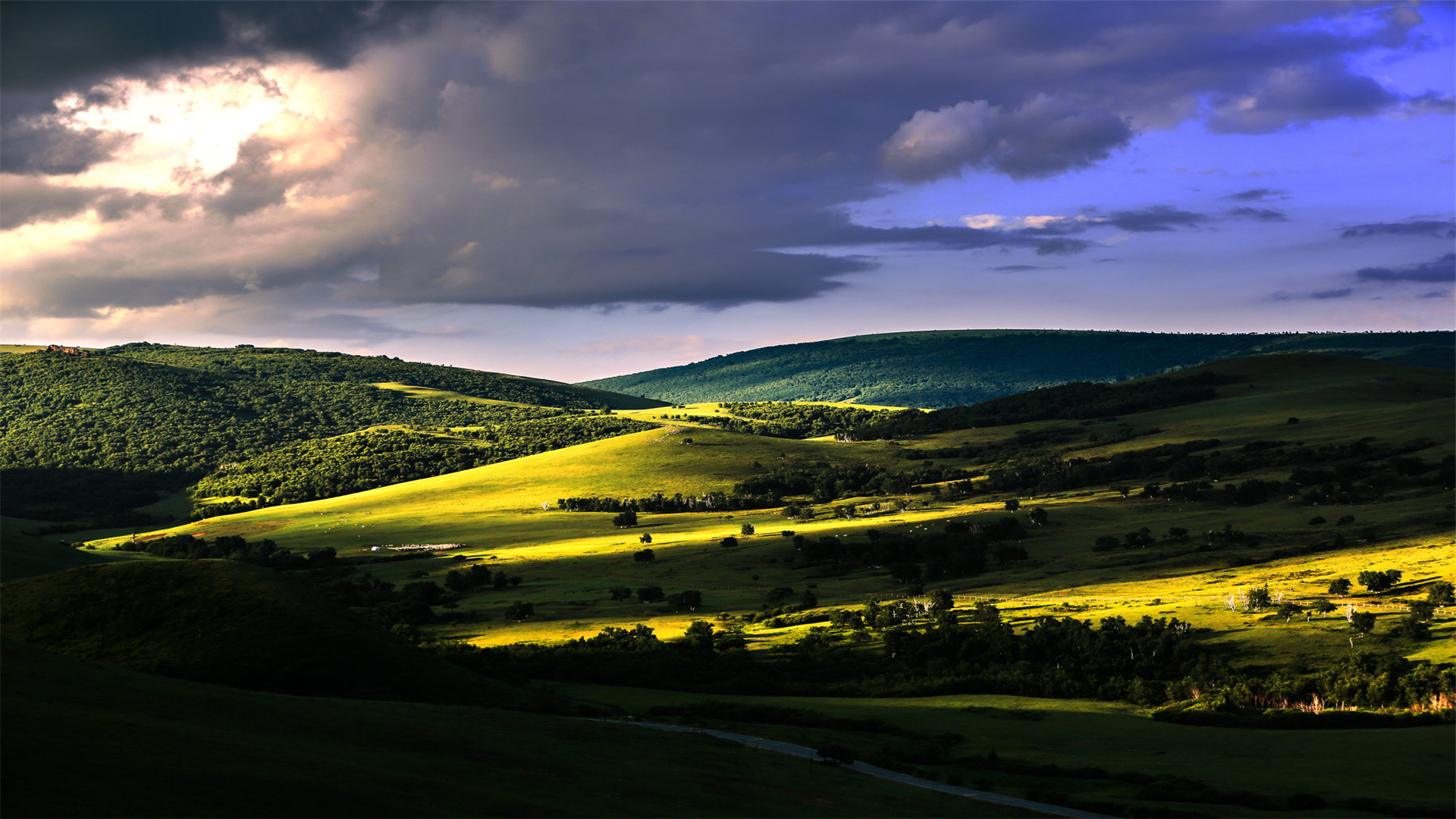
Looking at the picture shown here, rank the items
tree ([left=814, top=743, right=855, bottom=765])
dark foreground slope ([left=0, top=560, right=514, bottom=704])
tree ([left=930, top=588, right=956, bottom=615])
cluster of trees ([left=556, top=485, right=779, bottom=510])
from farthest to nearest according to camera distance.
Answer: cluster of trees ([left=556, top=485, right=779, bottom=510]), tree ([left=930, top=588, right=956, bottom=615]), dark foreground slope ([left=0, top=560, right=514, bottom=704]), tree ([left=814, top=743, right=855, bottom=765])

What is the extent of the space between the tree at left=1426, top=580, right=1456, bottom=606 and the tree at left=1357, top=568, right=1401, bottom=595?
4885 mm

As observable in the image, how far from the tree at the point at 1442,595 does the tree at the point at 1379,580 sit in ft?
16.0

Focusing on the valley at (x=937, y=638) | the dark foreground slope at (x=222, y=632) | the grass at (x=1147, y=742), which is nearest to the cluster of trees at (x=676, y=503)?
the valley at (x=937, y=638)

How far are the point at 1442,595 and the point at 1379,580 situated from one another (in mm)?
7851

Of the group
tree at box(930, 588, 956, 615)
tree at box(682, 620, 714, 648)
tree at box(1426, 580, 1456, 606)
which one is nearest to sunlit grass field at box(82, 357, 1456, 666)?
tree at box(1426, 580, 1456, 606)

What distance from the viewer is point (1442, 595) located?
7069 centimetres

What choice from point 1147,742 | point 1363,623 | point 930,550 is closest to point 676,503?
point 930,550

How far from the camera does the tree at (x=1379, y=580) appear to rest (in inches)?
3086

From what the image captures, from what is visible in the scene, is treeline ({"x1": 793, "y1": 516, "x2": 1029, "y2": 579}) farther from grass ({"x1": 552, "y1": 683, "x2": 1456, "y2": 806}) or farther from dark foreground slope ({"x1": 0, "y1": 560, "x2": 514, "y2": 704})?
dark foreground slope ({"x1": 0, "y1": 560, "x2": 514, "y2": 704})

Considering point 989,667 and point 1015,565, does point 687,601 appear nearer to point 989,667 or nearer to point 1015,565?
point 1015,565

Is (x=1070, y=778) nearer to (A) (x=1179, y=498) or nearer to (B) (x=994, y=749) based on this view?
(B) (x=994, y=749)

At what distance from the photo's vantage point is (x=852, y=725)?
192ft

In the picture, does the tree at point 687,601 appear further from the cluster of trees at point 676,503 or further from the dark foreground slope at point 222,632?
the cluster of trees at point 676,503

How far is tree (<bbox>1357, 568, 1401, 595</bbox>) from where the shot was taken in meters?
78.4
